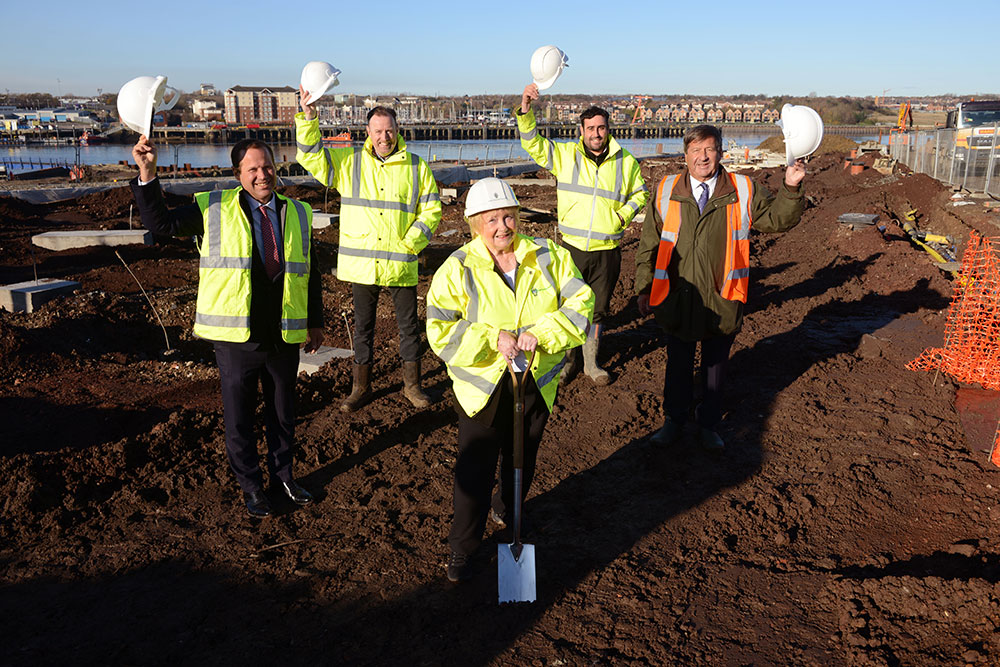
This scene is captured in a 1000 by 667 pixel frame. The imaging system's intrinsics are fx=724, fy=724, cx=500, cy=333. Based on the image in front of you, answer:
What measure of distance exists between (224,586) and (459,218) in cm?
1439

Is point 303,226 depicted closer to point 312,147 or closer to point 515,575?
point 312,147

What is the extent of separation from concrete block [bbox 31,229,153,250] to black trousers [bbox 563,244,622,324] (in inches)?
385

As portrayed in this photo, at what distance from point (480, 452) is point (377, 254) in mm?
2253

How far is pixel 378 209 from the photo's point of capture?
520cm

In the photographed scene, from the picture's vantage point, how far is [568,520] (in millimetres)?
4180

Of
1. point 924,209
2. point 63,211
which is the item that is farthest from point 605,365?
point 63,211

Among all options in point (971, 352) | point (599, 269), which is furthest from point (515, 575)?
point (971, 352)

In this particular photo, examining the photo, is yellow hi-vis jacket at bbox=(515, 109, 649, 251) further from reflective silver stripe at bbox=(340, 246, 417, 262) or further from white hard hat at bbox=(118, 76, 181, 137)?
white hard hat at bbox=(118, 76, 181, 137)

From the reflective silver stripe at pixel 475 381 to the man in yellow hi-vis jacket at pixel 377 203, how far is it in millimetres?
2033

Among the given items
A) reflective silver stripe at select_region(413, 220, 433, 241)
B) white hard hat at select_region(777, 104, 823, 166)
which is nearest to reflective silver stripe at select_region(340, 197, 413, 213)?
reflective silver stripe at select_region(413, 220, 433, 241)

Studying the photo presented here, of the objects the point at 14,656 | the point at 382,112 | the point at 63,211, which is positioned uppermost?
the point at 382,112

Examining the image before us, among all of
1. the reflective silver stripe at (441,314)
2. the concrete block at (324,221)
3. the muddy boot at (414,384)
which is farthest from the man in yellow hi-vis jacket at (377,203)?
the concrete block at (324,221)

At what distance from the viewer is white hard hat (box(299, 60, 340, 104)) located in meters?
4.77

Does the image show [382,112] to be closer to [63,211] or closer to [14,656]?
[14,656]
